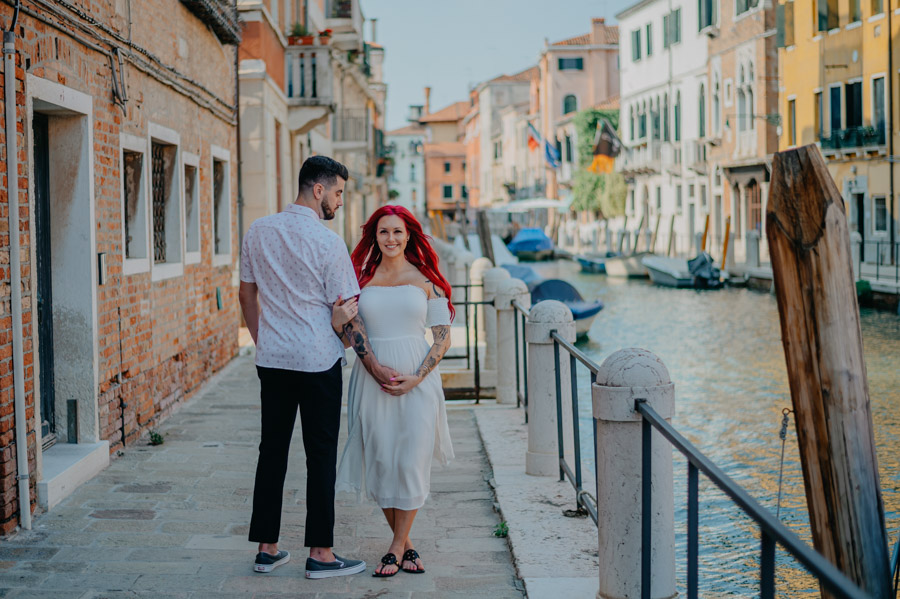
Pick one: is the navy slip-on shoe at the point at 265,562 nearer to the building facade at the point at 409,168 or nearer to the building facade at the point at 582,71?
the building facade at the point at 582,71

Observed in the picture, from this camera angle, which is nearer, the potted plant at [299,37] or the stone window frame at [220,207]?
the stone window frame at [220,207]

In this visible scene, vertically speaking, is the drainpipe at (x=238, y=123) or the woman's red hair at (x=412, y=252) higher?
the drainpipe at (x=238, y=123)

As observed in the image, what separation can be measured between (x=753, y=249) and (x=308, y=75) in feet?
59.4

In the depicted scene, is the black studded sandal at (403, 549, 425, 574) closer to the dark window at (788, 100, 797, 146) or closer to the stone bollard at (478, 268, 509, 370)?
the stone bollard at (478, 268, 509, 370)

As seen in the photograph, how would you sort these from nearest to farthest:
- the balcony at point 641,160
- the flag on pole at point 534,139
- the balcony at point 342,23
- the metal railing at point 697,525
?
the metal railing at point 697,525
the balcony at point 342,23
the balcony at point 641,160
the flag on pole at point 534,139

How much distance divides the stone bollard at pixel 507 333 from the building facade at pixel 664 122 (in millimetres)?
33580

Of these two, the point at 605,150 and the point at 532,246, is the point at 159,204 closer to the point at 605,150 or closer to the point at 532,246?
the point at 605,150

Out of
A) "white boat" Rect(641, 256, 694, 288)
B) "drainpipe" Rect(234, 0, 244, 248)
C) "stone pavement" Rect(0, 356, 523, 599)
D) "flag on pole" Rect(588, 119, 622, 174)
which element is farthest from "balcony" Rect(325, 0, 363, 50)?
"flag on pole" Rect(588, 119, 622, 174)

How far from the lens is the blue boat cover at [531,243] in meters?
51.6

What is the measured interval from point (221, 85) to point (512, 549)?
316 inches

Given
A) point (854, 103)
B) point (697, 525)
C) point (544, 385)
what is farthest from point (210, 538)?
point (854, 103)

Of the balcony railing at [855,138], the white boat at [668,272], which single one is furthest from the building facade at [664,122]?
the balcony railing at [855,138]

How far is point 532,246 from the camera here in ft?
170

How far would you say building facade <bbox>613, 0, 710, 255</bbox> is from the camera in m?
46.5
